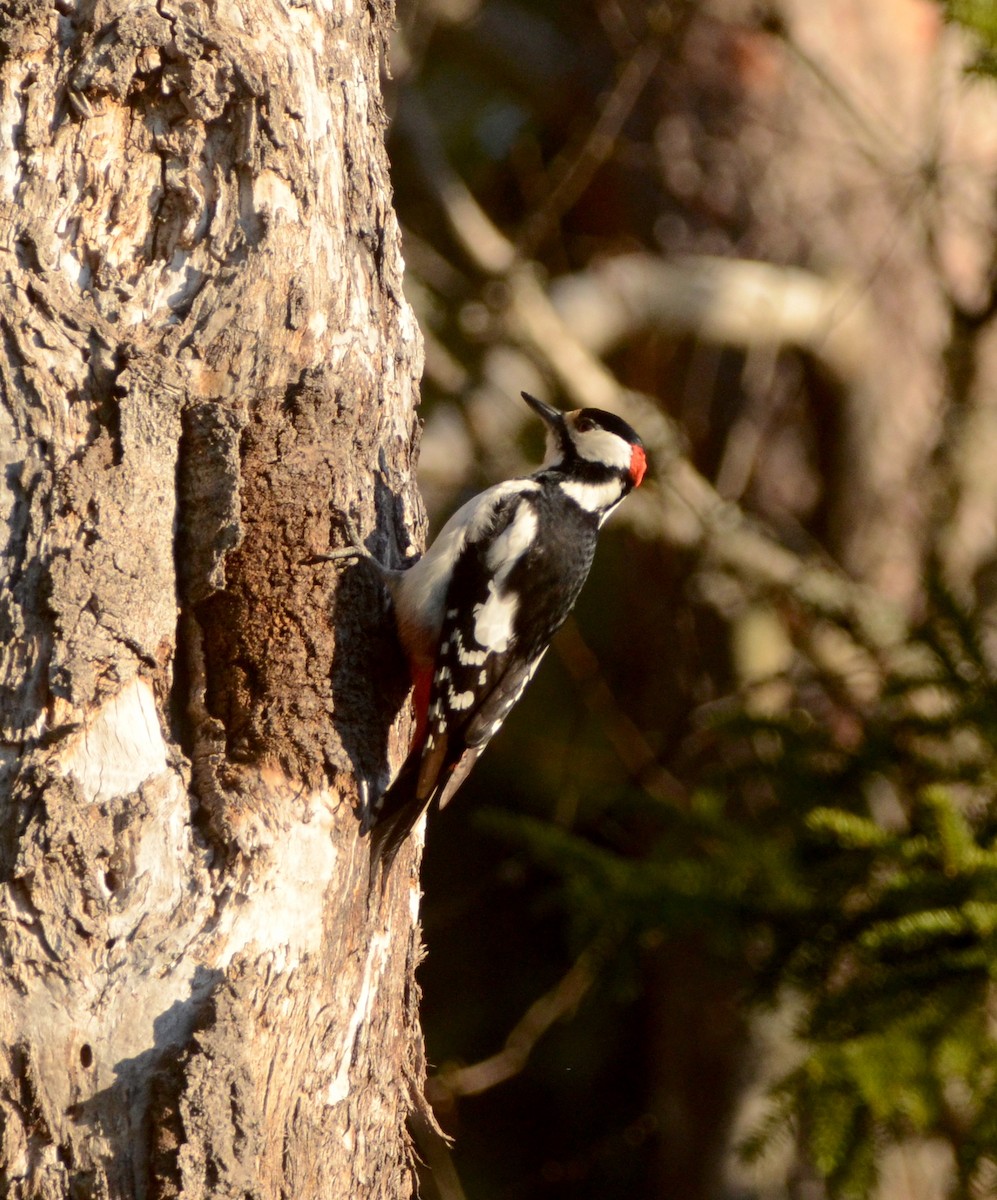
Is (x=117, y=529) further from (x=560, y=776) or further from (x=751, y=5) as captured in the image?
(x=751, y=5)

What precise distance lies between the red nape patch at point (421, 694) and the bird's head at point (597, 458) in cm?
91

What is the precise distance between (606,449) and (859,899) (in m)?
1.38

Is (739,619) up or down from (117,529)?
up

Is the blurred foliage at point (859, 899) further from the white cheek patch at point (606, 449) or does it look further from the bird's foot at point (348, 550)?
the bird's foot at point (348, 550)

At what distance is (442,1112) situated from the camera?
243 inches

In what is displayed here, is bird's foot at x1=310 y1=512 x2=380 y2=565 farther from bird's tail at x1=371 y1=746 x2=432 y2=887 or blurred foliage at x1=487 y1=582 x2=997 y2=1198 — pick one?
blurred foliage at x1=487 y1=582 x2=997 y2=1198

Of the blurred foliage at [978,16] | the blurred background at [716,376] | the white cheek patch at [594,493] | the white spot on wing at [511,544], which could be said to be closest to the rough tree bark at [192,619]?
the white spot on wing at [511,544]

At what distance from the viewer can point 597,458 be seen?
3.84 m

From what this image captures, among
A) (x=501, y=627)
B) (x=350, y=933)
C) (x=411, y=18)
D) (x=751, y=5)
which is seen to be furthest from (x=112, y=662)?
(x=751, y=5)

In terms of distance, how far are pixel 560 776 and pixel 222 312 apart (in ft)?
11.9

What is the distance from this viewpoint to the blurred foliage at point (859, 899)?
3.33 m

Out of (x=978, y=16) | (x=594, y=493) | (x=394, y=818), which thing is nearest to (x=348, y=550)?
(x=394, y=818)

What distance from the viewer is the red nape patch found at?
2963 mm

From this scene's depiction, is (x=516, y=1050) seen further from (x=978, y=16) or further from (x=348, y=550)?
(x=978, y=16)
